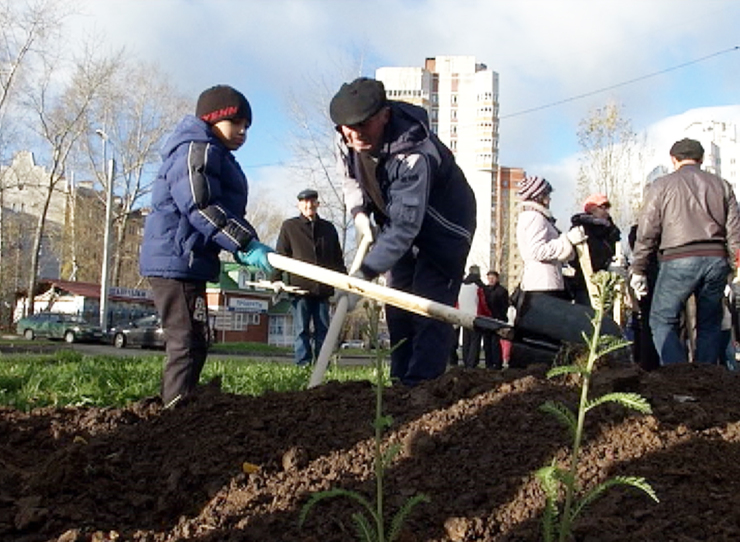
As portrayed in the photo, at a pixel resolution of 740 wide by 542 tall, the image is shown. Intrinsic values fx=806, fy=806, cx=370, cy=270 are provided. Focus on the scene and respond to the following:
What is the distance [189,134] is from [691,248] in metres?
3.45

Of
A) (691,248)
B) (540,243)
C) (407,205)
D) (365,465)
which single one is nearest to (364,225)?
(407,205)

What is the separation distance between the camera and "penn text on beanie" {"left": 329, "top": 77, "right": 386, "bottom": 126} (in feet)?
12.6

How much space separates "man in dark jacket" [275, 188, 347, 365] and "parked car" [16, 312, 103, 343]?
29900 millimetres

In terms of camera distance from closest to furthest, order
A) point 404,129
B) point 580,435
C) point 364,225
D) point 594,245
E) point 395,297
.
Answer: point 580,435 < point 395,297 < point 404,129 < point 364,225 < point 594,245

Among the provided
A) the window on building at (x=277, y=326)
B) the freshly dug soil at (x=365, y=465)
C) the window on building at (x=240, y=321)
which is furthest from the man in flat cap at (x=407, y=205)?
the window on building at (x=277, y=326)

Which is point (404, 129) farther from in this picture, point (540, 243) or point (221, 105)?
point (540, 243)

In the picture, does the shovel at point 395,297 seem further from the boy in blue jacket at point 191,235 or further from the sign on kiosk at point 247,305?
the sign on kiosk at point 247,305

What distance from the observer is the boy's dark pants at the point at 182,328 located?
3.78 m

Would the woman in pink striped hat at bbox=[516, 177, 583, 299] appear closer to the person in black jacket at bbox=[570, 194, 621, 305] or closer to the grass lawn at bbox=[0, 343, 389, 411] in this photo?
the person in black jacket at bbox=[570, 194, 621, 305]

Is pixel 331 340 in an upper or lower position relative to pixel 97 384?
upper

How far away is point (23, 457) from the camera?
108 inches

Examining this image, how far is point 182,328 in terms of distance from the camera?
12.7 ft

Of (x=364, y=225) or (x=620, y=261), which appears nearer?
(x=364, y=225)

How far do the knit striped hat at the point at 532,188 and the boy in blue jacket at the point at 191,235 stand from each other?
292 centimetres
